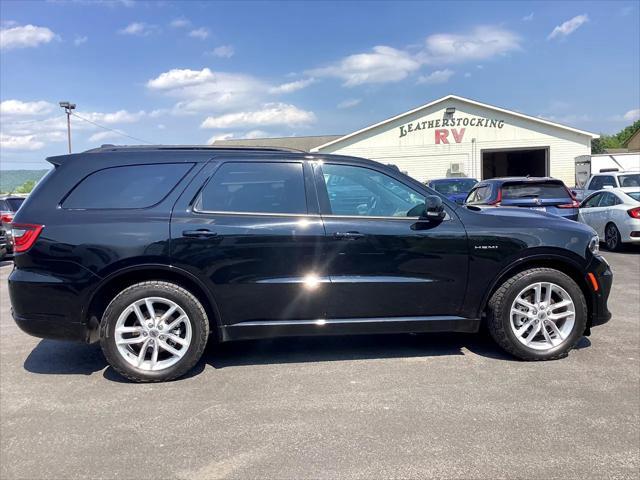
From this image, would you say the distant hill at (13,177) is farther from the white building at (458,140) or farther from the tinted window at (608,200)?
the tinted window at (608,200)

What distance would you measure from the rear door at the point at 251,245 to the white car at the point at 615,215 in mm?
8840

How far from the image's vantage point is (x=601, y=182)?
14.5 metres

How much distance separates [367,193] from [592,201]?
967 cm

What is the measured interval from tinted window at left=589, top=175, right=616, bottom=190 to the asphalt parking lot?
10397 mm

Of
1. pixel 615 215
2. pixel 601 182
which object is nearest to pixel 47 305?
pixel 615 215

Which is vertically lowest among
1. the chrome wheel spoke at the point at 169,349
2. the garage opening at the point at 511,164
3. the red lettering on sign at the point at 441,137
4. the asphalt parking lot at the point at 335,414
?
the asphalt parking lot at the point at 335,414

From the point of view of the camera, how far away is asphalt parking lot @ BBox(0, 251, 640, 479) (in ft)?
9.45

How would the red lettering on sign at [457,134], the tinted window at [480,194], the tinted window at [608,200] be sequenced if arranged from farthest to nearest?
the red lettering on sign at [457,134]
the tinted window at [608,200]
the tinted window at [480,194]

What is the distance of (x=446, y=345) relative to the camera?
15.9 ft

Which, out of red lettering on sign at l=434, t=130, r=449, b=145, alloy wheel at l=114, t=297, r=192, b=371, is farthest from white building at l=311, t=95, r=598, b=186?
alloy wheel at l=114, t=297, r=192, b=371

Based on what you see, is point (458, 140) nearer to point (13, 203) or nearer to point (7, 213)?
point (13, 203)

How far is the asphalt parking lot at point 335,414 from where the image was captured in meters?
2.88

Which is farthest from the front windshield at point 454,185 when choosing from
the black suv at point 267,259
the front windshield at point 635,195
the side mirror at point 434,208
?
the side mirror at point 434,208

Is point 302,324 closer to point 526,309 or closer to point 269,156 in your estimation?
point 269,156
